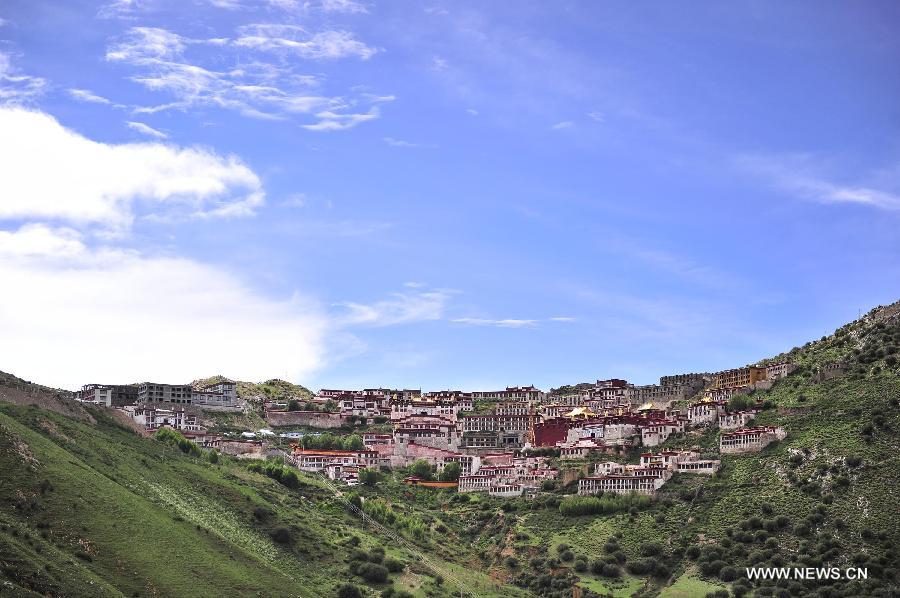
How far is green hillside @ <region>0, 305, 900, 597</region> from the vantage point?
243 feet

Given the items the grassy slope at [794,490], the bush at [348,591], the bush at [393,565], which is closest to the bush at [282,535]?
the bush at [393,565]

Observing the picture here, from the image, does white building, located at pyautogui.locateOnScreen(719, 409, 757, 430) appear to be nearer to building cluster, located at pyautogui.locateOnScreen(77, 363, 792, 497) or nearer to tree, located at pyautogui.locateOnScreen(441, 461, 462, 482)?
building cluster, located at pyautogui.locateOnScreen(77, 363, 792, 497)

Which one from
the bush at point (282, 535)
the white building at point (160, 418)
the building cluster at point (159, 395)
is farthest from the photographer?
the building cluster at point (159, 395)

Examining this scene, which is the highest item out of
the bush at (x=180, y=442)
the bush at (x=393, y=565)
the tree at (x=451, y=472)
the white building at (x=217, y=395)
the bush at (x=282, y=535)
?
the white building at (x=217, y=395)

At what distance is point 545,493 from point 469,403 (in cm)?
4089

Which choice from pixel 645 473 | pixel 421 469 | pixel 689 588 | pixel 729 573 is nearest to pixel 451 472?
pixel 421 469

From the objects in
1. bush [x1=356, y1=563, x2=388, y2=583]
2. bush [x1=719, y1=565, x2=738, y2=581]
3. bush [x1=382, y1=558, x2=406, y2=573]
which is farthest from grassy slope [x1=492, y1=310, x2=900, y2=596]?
bush [x1=356, y1=563, x2=388, y2=583]

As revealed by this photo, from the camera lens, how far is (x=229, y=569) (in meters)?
78.4

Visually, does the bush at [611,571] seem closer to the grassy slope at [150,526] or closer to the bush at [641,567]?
the bush at [641,567]

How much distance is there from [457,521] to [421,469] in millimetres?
15317

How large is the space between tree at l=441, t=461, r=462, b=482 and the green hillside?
17.1 ft

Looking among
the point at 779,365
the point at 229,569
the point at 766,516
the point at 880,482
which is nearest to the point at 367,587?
the point at 229,569

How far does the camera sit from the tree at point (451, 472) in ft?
414

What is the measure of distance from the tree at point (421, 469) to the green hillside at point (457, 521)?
5.13 m
